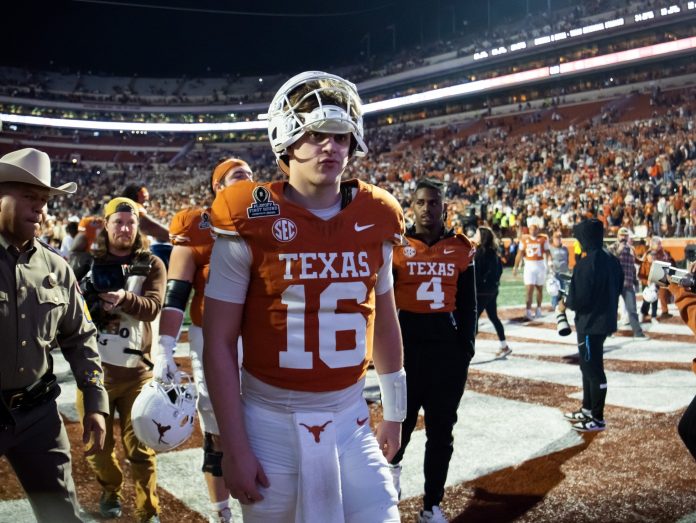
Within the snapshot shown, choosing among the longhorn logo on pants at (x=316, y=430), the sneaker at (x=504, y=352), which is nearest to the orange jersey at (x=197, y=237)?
the longhorn logo on pants at (x=316, y=430)

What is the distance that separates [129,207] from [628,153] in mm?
27517

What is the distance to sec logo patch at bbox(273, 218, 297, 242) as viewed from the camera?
1970 millimetres

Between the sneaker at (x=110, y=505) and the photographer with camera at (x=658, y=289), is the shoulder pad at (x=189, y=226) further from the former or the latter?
the photographer with camera at (x=658, y=289)

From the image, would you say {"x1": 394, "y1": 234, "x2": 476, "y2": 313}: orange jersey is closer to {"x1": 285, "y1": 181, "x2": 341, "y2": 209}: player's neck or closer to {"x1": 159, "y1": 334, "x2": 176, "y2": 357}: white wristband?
{"x1": 159, "y1": 334, "x2": 176, "y2": 357}: white wristband

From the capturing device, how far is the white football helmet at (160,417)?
9.84 feet

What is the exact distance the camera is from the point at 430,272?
13.2 ft

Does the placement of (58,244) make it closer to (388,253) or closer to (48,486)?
(48,486)

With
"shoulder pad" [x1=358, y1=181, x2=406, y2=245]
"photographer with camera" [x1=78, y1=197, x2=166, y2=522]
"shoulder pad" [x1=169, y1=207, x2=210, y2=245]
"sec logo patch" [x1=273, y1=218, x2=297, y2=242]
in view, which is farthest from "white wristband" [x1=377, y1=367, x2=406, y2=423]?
"photographer with camera" [x1=78, y1=197, x2=166, y2=522]

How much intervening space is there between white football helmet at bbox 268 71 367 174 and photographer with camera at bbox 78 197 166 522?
2.03 metres

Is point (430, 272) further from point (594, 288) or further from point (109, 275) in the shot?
point (594, 288)

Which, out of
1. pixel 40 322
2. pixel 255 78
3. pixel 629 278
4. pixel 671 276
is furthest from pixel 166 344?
pixel 255 78

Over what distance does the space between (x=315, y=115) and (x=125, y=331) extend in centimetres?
252

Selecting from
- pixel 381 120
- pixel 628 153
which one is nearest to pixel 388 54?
pixel 381 120

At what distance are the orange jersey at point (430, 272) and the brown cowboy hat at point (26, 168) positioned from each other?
221 cm
